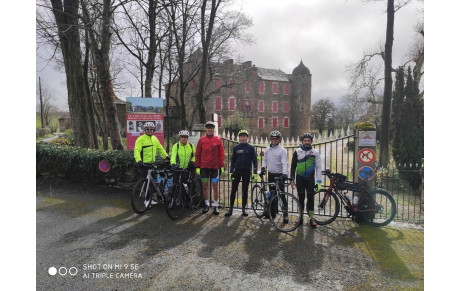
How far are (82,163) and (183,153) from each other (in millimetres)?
3801

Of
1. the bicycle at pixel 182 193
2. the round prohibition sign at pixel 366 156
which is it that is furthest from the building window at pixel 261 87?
the round prohibition sign at pixel 366 156

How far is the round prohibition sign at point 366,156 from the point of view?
17.3ft

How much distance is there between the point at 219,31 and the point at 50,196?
12.1 metres

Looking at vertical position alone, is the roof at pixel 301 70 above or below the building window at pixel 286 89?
above

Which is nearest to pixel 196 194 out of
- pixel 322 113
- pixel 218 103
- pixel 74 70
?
pixel 74 70

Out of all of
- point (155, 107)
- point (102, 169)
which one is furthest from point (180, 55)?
point (102, 169)

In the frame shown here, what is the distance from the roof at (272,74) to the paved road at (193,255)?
3965 cm

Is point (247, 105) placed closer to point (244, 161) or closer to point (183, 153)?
point (183, 153)

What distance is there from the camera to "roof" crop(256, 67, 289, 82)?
43.1 meters

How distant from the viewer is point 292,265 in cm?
370

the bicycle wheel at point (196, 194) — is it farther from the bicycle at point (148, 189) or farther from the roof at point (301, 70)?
the roof at point (301, 70)

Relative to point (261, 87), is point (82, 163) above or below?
below

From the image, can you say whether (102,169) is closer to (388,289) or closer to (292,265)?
(292,265)

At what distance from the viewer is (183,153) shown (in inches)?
237
